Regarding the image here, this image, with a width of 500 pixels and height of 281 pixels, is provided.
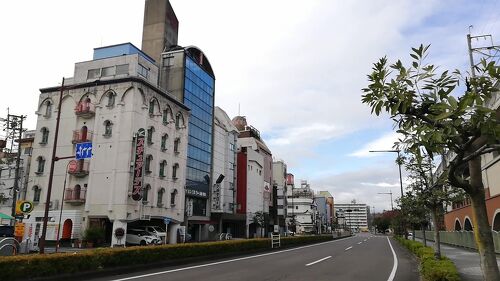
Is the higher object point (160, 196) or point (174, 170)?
point (174, 170)

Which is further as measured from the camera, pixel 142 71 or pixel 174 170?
pixel 174 170

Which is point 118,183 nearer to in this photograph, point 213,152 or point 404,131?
point 213,152

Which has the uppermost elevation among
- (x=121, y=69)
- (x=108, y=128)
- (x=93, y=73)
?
(x=121, y=69)

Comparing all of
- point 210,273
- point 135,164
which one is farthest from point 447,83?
point 135,164

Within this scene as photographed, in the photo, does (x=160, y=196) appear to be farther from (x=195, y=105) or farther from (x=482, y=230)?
(x=482, y=230)

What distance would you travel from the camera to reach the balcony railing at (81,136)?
3769cm

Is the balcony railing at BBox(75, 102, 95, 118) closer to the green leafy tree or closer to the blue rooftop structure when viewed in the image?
the blue rooftop structure

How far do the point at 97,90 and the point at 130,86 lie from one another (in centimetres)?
427

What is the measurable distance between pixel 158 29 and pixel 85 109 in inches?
757

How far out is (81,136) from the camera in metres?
38.2

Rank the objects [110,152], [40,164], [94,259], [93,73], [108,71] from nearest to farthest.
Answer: [94,259] < [110,152] < [40,164] < [108,71] < [93,73]

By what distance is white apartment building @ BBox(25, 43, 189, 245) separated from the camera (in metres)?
35.5

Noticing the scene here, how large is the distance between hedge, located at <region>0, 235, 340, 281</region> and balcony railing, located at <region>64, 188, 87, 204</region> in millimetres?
19767

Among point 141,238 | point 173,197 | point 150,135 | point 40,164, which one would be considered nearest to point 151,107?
point 150,135
